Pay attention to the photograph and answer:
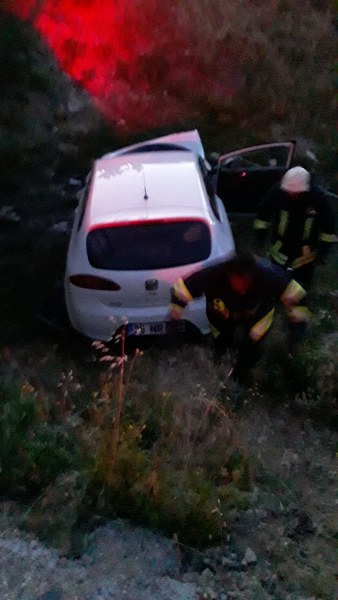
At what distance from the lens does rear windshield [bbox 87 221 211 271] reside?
6.07 meters

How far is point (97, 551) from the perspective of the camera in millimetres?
3689

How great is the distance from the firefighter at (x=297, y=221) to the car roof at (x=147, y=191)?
0.73 m

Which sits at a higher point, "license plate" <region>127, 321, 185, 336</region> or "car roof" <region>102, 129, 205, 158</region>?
"car roof" <region>102, 129, 205, 158</region>

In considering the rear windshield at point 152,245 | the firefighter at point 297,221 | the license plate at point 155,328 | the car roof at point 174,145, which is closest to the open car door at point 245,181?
the car roof at point 174,145

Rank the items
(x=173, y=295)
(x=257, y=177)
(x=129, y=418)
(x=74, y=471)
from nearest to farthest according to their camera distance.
→ (x=74, y=471) → (x=129, y=418) → (x=173, y=295) → (x=257, y=177)

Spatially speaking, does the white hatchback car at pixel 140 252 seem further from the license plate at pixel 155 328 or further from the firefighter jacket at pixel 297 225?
the firefighter jacket at pixel 297 225

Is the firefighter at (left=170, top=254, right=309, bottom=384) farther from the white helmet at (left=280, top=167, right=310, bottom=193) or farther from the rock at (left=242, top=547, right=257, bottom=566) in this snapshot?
the rock at (left=242, top=547, right=257, bottom=566)

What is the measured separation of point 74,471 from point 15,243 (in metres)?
5.73

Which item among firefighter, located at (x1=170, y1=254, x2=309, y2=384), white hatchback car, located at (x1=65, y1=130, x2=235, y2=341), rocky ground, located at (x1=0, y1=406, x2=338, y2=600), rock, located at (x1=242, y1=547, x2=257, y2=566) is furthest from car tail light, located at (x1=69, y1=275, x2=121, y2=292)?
rock, located at (x1=242, y1=547, x2=257, y2=566)

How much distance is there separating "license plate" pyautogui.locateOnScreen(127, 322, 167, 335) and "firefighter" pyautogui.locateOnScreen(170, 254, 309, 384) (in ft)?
1.87

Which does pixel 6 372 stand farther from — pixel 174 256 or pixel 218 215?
pixel 218 215

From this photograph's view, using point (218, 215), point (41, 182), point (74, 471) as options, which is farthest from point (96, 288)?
point (41, 182)

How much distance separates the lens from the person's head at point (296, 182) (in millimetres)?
6422

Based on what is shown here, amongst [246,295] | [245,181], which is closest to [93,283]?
[246,295]
